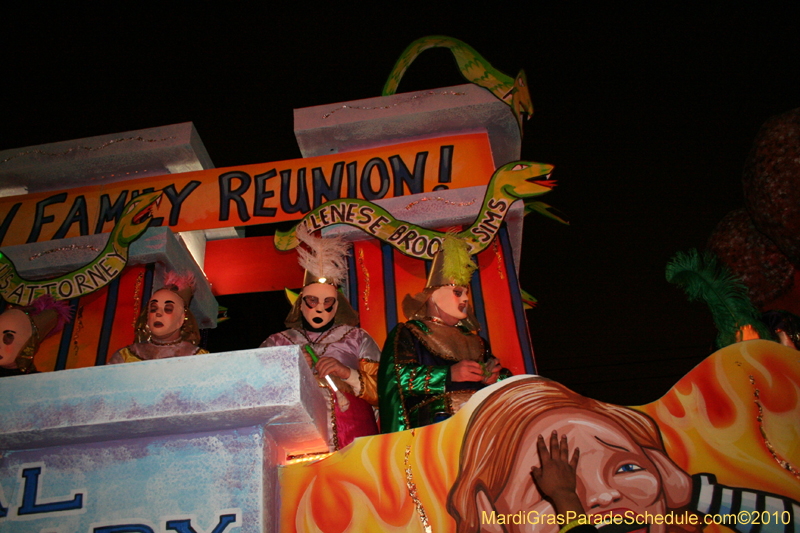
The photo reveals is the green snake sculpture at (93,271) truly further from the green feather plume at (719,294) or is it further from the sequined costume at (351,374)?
the green feather plume at (719,294)

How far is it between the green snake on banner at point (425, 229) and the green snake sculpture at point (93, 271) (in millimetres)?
1029

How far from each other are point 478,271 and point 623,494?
2.67 meters

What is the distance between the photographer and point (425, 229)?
407 centimetres

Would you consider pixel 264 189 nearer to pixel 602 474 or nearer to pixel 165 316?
pixel 165 316

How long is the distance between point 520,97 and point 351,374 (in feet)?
9.09

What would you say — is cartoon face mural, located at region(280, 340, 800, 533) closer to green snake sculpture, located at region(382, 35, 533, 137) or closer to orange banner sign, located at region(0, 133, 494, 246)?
orange banner sign, located at region(0, 133, 494, 246)

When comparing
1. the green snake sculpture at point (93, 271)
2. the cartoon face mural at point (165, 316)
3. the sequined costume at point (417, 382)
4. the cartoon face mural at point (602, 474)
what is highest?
the green snake sculpture at point (93, 271)

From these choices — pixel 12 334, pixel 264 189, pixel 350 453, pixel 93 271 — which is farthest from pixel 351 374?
pixel 93 271

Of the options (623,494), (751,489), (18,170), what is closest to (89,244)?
(18,170)

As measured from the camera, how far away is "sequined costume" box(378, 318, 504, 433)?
2.80m

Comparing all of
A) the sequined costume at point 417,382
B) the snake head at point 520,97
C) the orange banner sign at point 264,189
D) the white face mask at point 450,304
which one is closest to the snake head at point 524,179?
the orange banner sign at point 264,189

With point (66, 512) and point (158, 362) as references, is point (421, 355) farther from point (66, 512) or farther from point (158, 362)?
point (66, 512)

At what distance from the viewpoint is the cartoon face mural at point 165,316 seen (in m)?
3.43

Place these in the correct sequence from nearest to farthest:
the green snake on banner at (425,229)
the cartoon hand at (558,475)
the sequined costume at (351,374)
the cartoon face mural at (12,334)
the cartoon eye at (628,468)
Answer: the cartoon hand at (558,475) → the cartoon eye at (628,468) → the sequined costume at (351,374) → the cartoon face mural at (12,334) → the green snake on banner at (425,229)
